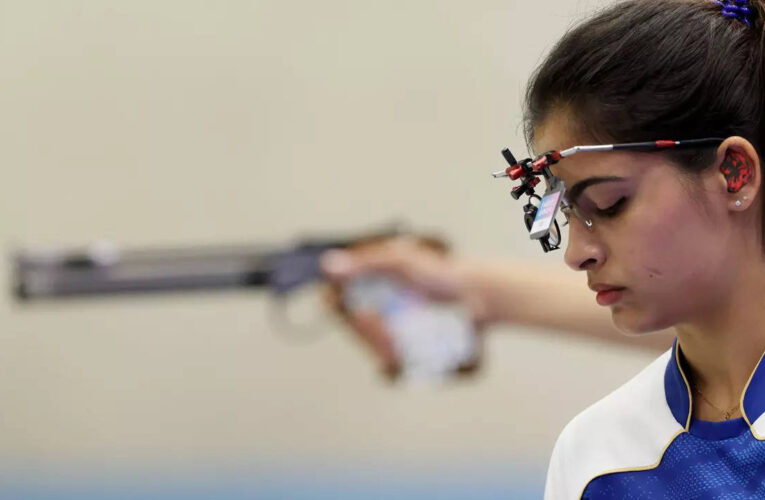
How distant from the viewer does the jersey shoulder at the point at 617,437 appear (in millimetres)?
1090

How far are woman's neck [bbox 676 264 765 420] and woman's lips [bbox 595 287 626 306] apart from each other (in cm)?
9

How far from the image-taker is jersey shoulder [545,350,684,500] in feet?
3.58

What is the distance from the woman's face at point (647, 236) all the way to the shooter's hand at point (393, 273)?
56.2 inches

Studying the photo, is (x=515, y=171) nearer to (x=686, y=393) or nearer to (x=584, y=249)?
(x=584, y=249)

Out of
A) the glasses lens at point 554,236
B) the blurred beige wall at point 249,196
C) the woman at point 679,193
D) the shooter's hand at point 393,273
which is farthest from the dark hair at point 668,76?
the blurred beige wall at point 249,196

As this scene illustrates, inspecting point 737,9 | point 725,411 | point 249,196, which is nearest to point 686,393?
point 725,411

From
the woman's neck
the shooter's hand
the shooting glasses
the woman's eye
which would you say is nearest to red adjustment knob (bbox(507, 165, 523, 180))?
the shooting glasses

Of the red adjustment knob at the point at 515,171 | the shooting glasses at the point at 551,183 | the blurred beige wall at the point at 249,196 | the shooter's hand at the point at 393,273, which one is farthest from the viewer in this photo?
the blurred beige wall at the point at 249,196

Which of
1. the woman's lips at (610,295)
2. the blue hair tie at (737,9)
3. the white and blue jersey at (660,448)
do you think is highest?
the blue hair tie at (737,9)

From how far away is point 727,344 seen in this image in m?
1.05

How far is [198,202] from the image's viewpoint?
3064 millimetres

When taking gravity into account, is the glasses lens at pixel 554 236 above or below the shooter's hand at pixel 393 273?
below

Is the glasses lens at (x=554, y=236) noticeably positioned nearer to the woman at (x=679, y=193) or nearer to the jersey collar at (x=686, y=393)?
the woman at (x=679, y=193)

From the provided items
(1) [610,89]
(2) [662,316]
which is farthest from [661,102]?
(2) [662,316]
